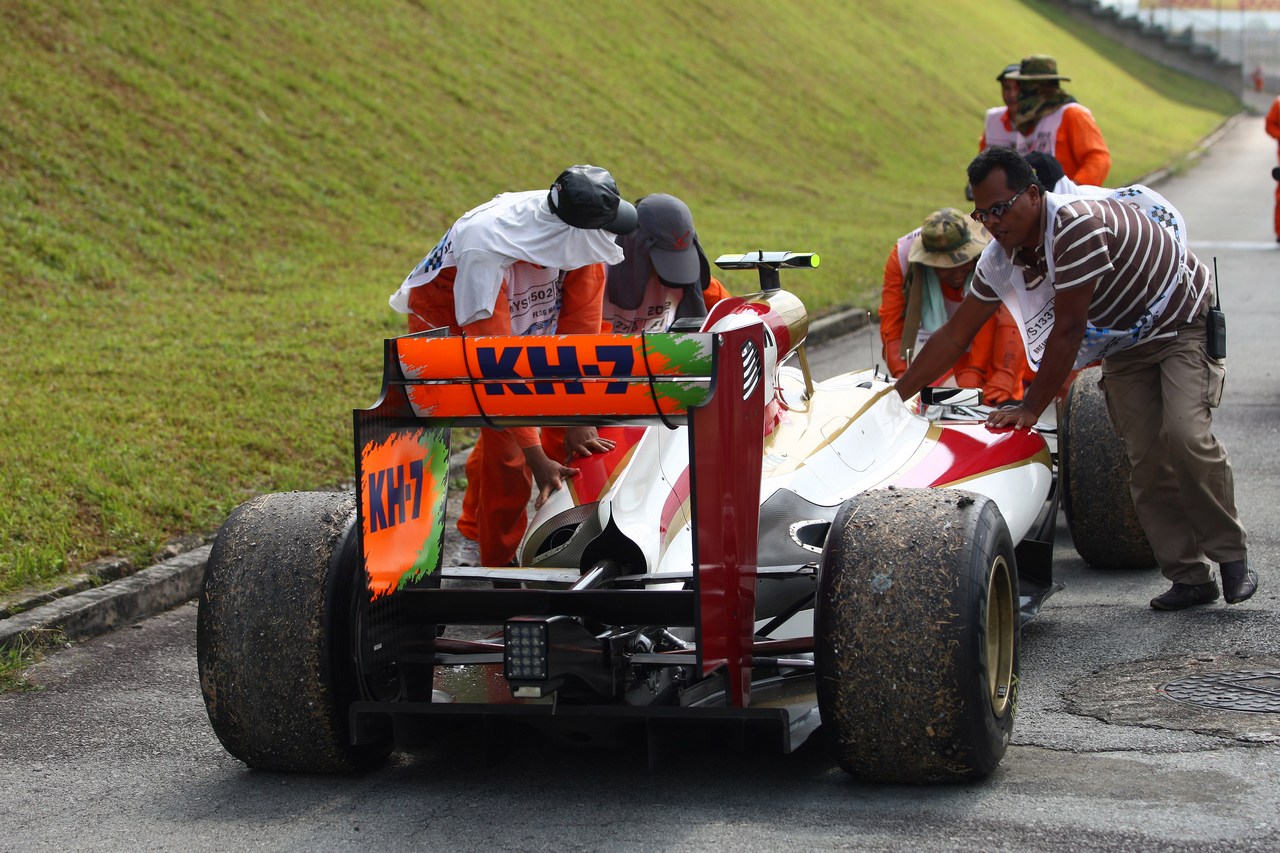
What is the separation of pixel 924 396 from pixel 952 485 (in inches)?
51.7

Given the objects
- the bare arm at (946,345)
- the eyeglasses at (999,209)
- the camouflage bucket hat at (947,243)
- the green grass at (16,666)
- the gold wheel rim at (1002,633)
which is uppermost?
the eyeglasses at (999,209)

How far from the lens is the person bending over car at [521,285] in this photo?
233 inches

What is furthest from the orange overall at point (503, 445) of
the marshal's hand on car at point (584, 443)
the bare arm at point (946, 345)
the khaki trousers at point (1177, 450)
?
the khaki trousers at point (1177, 450)

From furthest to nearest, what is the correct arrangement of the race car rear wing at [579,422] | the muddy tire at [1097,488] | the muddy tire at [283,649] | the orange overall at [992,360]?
the orange overall at [992,360] < the muddy tire at [1097,488] < the muddy tire at [283,649] < the race car rear wing at [579,422]

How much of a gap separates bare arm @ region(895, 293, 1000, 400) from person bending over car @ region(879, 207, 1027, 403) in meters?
1.78

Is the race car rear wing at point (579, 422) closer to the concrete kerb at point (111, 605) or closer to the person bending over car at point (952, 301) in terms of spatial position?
the concrete kerb at point (111, 605)

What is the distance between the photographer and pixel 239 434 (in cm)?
862

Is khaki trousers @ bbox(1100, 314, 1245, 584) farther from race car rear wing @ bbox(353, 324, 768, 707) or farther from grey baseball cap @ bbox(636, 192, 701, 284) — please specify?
race car rear wing @ bbox(353, 324, 768, 707)

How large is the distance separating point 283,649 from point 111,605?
2393 millimetres

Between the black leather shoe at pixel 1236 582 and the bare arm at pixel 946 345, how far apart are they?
4.37ft

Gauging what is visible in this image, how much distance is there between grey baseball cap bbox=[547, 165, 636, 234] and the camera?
587 cm

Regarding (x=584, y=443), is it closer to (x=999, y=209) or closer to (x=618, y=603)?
(x=618, y=603)

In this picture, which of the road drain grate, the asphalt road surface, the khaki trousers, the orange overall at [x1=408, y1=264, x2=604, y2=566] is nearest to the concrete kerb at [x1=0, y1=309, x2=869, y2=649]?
the asphalt road surface

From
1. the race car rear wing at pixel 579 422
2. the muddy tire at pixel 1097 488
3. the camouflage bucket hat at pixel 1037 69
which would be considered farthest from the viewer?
the camouflage bucket hat at pixel 1037 69
